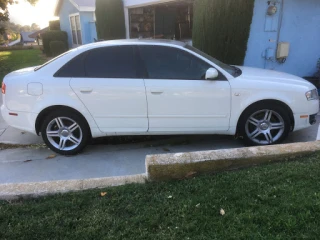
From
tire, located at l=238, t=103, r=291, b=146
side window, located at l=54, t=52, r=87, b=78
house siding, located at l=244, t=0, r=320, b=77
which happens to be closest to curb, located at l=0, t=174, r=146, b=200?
side window, located at l=54, t=52, r=87, b=78

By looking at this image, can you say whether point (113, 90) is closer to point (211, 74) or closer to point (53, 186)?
point (211, 74)

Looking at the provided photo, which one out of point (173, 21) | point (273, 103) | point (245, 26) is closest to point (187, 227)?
point (273, 103)

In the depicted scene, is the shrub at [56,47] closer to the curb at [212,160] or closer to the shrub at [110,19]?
the shrub at [110,19]

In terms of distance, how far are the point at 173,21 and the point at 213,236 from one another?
42.1ft

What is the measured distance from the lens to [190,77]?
4465 mm

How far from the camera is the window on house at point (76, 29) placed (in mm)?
18031

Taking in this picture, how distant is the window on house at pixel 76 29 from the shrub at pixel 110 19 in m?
5.36

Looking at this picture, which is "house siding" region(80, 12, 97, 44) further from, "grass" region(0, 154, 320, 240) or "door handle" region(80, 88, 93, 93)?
"grass" region(0, 154, 320, 240)

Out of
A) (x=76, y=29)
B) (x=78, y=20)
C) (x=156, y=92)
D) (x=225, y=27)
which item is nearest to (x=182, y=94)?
(x=156, y=92)

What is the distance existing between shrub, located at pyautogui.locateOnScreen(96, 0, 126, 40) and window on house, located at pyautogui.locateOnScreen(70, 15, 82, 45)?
5358mm

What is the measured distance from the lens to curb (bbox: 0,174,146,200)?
119 inches

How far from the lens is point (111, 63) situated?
458cm

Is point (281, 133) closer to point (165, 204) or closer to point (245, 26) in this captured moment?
point (165, 204)

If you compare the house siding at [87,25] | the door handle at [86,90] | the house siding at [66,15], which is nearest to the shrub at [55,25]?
the house siding at [66,15]
